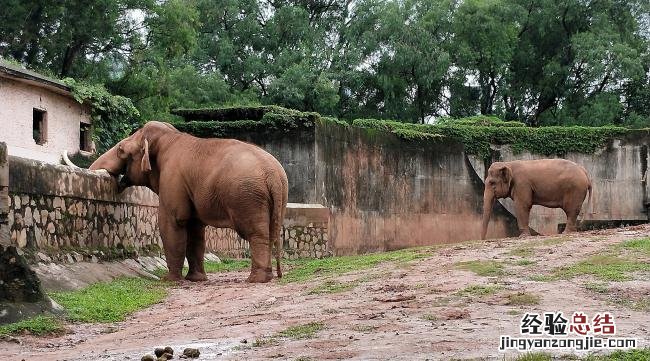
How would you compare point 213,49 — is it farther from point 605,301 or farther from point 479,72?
point 605,301

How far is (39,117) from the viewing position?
72.9 ft

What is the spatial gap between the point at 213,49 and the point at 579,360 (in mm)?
33559

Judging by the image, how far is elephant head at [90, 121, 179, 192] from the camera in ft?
47.2

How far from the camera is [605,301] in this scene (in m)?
8.09

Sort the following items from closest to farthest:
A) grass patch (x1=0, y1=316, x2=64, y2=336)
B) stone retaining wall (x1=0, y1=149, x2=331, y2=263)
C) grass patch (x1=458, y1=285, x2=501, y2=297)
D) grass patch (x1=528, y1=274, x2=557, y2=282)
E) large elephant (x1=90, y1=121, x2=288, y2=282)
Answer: grass patch (x1=0, y1=316, x2=64, y2=336), grass patch (x1=458, y1=285, x2=501, y2=297), grass patch (x1=528, y1=274, x2=557, y2=282), stone retaining wall (x1=0, y1=149, x2=331, y2=263), large elephant (x1=90, y1=121, x2=288, y2=282)

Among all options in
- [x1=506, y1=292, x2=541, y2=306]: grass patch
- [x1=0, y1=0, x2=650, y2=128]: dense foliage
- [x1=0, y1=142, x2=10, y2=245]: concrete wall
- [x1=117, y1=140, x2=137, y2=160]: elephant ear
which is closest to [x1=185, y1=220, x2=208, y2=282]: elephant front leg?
[x1=117, y1=140, x2=137, y2=160]: elephant ear

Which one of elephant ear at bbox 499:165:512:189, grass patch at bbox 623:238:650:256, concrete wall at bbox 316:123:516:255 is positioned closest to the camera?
grass patch at bbox 623:238:650:256

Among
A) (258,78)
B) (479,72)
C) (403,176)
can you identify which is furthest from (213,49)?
(403,176)

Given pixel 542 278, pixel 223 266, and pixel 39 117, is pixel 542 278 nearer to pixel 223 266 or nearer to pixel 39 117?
pixel 223 266

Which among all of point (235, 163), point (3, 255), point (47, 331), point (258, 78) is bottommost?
point (47, 331)

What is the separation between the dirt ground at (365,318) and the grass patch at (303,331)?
71 millimetres

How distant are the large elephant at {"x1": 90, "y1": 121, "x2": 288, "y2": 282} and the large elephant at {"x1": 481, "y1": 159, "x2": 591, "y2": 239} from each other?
375 inches

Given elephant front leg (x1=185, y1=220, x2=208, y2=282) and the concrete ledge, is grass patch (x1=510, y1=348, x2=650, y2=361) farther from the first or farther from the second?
the concrete ledge

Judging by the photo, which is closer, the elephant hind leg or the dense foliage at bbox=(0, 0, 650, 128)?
the elephant hind leg
